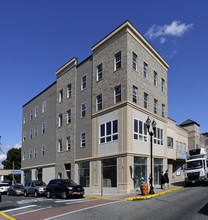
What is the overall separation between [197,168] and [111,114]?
9.66m

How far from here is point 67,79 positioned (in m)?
36.0

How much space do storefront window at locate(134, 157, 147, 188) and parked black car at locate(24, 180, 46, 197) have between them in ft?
29.1

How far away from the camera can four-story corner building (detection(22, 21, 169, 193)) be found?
2583 cm

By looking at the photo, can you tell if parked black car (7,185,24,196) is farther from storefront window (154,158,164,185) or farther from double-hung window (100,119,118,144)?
storefront window (154,158,164,185)

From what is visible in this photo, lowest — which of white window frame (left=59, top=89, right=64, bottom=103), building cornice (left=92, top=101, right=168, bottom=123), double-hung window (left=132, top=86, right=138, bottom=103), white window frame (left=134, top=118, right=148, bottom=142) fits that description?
white window frame (left=134, top=118, right=148, bottom=142)

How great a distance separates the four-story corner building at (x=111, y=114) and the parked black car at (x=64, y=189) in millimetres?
2034

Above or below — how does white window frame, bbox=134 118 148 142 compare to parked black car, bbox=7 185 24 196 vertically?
above

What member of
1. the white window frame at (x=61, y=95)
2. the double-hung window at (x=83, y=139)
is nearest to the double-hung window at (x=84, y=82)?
the white window frame at (x=61, y=95)

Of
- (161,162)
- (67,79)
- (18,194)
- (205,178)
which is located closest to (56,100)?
(67,79)

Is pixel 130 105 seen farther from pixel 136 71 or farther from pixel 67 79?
pixel 67 79

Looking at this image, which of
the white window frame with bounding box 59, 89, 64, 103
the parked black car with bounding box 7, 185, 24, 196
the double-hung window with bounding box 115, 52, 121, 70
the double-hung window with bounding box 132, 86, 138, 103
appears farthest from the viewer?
the white window frame with bounding box 59, 89, 64, 103

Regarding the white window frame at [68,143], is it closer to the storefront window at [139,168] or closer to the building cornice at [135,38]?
the storefront window at [139,168]

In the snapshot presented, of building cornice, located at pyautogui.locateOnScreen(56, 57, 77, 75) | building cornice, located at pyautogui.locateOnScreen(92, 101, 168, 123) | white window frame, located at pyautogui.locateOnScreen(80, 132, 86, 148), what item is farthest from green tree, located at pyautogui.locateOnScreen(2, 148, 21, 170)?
building cornice, located at pyautogui.locateOnScreen(92, 101, 168, 123)

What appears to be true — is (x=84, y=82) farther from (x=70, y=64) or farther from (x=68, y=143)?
(x=68, y=143)
